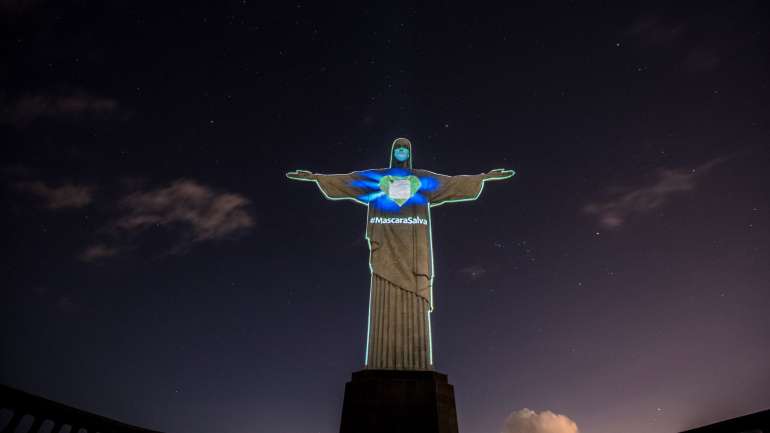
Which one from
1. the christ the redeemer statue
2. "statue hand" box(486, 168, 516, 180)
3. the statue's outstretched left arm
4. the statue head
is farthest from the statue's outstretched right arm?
"statue hand" box(486, 168, 516, 180)

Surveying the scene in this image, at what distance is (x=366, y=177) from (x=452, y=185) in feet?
6.14

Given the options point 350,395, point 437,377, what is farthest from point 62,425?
point 437,377

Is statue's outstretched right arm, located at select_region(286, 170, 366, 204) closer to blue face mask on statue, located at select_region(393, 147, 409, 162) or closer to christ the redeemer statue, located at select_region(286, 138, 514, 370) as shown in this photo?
christ the redeemer statue, located at select_region(286, 138, 514, 370)

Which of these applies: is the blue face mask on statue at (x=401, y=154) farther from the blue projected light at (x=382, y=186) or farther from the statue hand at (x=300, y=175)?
the statue hand at (x=300, y=175)

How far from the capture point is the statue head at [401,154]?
9.82 metres

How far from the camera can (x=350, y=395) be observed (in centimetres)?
693

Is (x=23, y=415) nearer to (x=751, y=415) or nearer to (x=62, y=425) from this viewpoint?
(x=62, y=425)

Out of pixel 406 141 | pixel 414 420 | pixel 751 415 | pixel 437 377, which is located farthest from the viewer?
pixel 406 141

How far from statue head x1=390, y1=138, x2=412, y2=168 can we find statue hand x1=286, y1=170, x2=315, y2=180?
1.86 metres

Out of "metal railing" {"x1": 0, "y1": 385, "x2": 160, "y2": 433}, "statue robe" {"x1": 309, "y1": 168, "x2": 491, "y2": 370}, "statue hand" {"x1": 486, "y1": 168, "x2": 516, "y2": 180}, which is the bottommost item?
"metal railing" {"x1": 0, "y1": 385, "x2": 160, "y2": 433}

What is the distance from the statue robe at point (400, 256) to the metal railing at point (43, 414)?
3.99 m

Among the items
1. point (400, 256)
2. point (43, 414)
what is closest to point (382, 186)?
point (400, 256)

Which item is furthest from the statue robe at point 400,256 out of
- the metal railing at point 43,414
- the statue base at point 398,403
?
the metal railing at point 43,414

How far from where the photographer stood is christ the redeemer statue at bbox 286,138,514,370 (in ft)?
25.5
